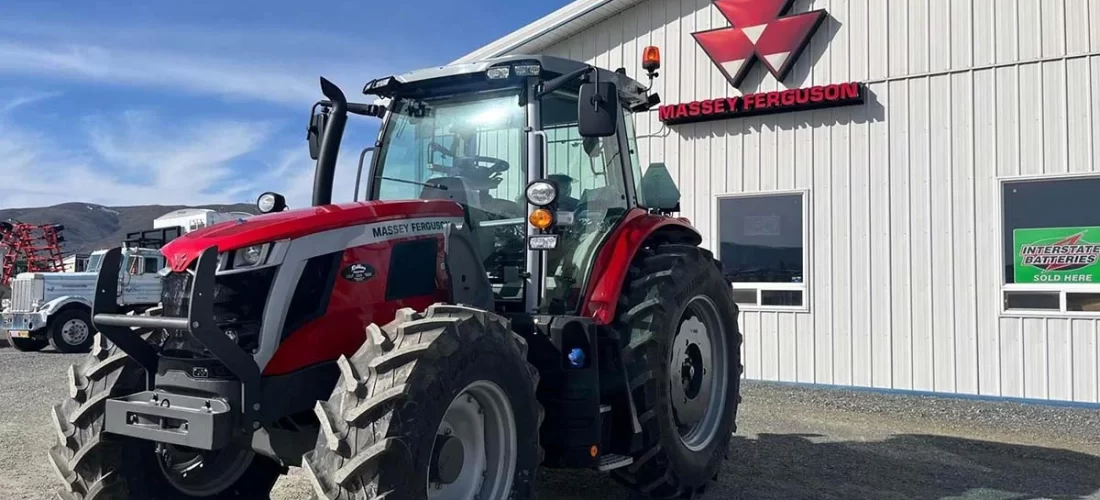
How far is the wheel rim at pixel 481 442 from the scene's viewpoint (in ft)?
12.1

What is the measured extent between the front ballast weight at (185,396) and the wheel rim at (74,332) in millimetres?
14952

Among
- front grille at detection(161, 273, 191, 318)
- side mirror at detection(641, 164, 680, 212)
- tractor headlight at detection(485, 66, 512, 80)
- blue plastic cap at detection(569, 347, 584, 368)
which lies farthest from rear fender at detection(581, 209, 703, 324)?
front grille at detection(161, 273, 191, 318)

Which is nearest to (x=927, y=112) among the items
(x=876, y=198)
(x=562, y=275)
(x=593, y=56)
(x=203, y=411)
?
(x=876, y=198)

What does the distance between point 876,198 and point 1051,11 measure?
2.40 m

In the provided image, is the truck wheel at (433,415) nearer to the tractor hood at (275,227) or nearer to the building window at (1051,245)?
the tractor hood at (275,227)

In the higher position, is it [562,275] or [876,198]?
[876,198]

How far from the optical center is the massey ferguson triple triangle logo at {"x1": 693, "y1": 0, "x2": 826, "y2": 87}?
9789 mm

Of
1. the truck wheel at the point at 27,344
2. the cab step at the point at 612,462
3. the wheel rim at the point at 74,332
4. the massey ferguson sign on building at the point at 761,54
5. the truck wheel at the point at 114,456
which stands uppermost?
the massey ferguson sign on building at the point at 761,54

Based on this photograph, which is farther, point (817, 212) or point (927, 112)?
point (817, 212)

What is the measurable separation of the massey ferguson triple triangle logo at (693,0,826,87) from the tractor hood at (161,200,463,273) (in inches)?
274

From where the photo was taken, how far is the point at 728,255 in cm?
1030

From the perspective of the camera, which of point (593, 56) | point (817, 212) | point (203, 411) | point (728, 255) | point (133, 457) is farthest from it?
point (593, 56)

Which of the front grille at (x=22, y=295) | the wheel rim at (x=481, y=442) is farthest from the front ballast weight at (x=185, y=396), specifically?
the front grille at (x=22, y=295)

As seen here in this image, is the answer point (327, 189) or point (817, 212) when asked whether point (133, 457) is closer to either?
point (327, 189)
